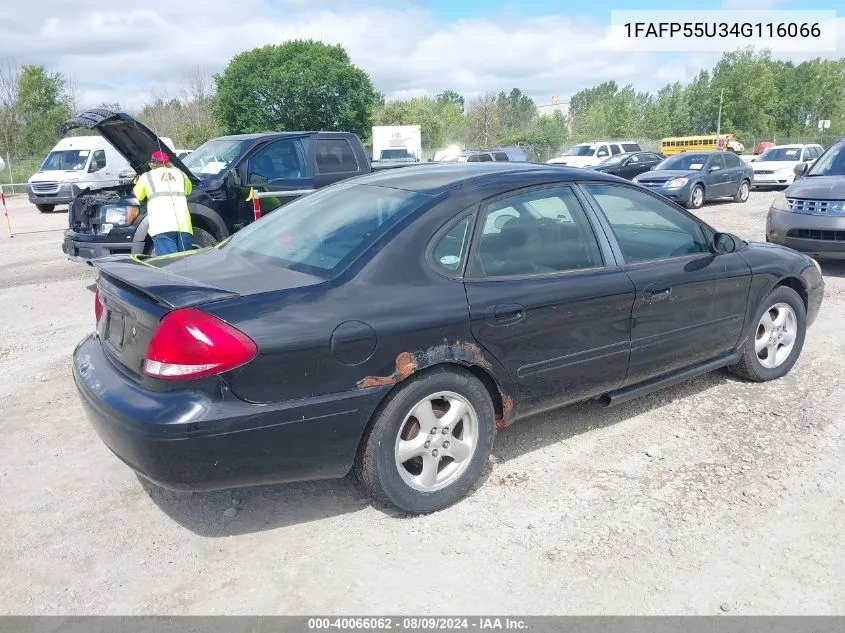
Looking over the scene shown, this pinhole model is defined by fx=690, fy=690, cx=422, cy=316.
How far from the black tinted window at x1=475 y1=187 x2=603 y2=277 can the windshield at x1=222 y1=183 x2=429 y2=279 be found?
1.35ft

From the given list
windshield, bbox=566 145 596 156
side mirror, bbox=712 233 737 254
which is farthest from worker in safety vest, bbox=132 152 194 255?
windshield, bbox=566 145 596 156

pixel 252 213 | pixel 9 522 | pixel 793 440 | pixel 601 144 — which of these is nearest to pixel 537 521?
pixel 793 440

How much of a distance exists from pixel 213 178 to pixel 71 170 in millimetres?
14771

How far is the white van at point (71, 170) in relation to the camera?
20281 mm

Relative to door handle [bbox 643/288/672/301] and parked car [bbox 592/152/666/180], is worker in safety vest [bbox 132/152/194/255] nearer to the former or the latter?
door handle [bbox 643/288/672/301]

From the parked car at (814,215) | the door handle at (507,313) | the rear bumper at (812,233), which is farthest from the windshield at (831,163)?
the door handle at (507,313)

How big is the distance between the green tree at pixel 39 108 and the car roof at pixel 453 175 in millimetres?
42117

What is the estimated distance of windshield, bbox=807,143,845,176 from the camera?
9094 mm

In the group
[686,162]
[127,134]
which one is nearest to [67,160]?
[127,134]

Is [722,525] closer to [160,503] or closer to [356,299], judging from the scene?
[356,299]

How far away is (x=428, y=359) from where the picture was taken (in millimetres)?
3121

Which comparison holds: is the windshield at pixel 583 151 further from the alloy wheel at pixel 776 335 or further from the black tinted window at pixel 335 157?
the alloy wheel at pixel 776 335

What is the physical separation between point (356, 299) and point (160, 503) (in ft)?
4.97

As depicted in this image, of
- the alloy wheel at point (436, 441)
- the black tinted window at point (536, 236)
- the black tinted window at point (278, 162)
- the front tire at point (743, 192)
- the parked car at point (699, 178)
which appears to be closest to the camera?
the alloy wheel at point (436, 441)
